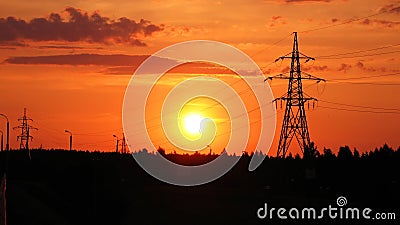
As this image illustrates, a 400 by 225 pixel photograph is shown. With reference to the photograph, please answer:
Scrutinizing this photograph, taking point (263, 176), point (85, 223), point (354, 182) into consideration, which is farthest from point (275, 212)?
point (263, 176)

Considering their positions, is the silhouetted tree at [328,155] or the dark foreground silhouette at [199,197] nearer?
the dark foreground silhouette at [199,197]

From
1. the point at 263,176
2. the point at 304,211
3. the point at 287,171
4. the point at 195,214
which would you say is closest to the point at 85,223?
the point at 195,214

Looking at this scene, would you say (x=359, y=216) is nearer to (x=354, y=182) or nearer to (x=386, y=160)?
(x=354, y=182)

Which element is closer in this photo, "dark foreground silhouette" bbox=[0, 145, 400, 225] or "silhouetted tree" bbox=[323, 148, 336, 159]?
"dark foreground silhouette" bbox=[0, 145, 400, 225]

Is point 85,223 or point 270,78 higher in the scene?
point 270,78

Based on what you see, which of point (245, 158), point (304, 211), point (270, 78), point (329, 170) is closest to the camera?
point (304, 211)

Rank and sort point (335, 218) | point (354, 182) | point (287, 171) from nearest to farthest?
point (335, 218), point (354, 182), point (287, 171)

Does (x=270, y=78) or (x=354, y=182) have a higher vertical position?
(x=270, y=78)

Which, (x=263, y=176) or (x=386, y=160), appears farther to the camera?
(x=263, y=176)

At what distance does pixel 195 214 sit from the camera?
80.9 m

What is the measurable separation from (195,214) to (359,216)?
1873cm

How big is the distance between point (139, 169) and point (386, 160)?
3040 inches

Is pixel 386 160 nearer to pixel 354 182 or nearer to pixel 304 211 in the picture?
pixel 354 182

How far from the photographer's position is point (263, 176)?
468 ft
